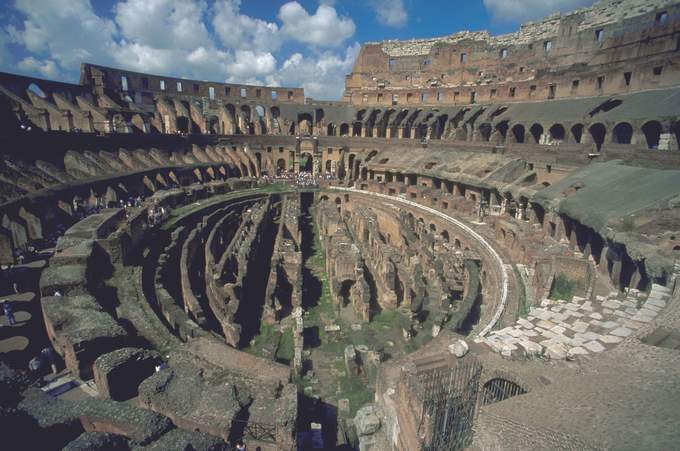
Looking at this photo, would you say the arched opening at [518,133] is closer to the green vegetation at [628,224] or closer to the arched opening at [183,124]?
the green vegetation at [628,224]

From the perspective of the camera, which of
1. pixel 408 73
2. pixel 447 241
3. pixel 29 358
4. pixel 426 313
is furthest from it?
pixel 408 73

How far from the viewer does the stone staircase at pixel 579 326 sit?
25.9ft

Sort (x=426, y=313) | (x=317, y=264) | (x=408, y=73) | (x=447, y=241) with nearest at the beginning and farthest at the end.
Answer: (x=426, y=313) < (x=317, y=264) < (x=447, y=241) < (x=408, y=73)

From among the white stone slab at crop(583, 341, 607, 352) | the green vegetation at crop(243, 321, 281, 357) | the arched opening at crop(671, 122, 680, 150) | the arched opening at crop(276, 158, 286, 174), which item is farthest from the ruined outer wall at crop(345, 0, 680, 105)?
the green vegetation at crop(243, 321, 281, 357)

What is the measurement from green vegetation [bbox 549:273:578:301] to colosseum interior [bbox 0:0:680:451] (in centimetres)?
5

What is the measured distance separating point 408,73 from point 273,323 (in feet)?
118

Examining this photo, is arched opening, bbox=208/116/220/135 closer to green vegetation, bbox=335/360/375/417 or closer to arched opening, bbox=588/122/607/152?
arched opening, bbox=588/122/607/152

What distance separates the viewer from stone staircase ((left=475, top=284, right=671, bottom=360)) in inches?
311

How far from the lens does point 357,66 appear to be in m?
43.0

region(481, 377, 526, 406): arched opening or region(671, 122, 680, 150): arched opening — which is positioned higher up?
region(671, 122, 680, 150): arched opening

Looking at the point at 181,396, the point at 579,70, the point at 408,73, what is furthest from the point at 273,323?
the point at 408,73

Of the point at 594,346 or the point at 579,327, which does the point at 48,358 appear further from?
the point at 579,327

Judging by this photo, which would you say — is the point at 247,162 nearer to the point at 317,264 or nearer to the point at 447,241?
the point at 317,264

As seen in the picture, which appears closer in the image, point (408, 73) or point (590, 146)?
point (590, 146)
